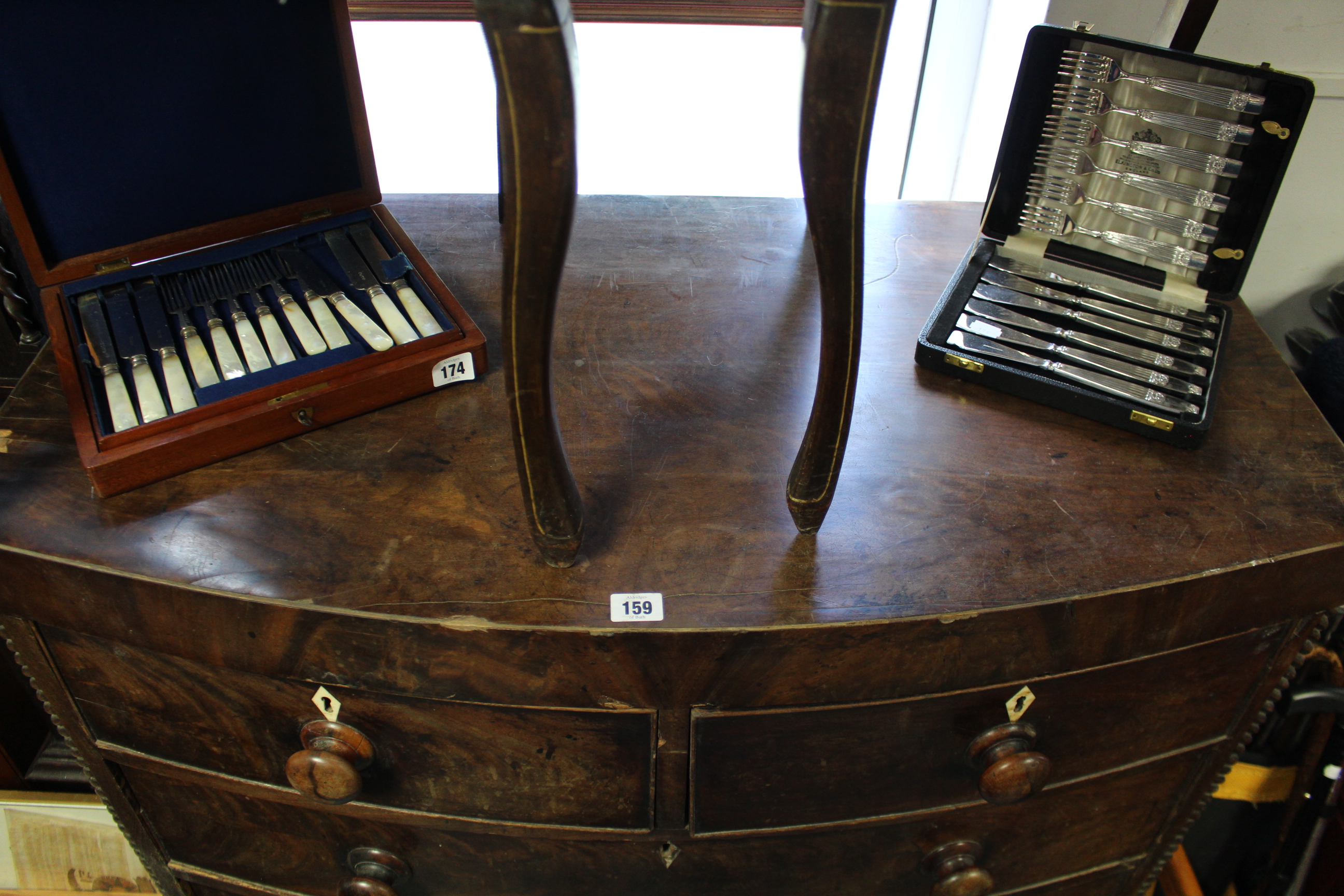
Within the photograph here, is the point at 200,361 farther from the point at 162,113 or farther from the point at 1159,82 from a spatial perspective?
the point at 1159,82

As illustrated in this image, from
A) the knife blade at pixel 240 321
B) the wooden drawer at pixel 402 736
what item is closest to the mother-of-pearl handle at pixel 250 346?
the knife blade at pixel 240 321

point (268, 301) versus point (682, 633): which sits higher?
point (268, 301)

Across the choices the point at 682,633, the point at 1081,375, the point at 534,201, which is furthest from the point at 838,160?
the point at 1081,375

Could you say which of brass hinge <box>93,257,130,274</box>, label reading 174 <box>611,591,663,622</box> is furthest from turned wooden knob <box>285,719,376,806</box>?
brass hinge <box>93,257,130,274</box>

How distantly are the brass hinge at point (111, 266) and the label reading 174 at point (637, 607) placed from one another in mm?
559

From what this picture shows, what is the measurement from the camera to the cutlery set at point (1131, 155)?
0.80m

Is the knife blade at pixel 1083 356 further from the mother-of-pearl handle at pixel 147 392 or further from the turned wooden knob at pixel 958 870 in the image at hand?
the mother-of-pearl handle at pixel 147 392

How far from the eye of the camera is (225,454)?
2.50 feet

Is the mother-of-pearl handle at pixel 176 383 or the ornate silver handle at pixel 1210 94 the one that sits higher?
the ornate silver handle at pixel 1210 94

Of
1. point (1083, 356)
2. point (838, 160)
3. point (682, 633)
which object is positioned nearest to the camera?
point (838, 160)

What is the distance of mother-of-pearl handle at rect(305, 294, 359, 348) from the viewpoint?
31.7 inches

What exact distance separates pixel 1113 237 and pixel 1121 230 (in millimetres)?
12

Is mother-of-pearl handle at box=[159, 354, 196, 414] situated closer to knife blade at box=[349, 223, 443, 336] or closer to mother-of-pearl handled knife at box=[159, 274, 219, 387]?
mother-of-pearl handled knife at box=[159, 274, 219, 387]

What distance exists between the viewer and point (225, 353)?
0.79 meters
